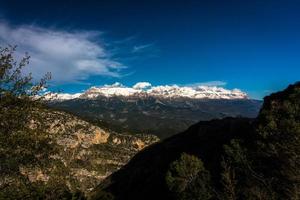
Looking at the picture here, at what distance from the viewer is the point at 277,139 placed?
5400 centimetres

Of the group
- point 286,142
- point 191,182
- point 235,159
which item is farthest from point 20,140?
point 191,182

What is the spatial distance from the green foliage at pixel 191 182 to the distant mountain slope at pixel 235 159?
12.7 inches

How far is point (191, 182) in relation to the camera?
3861 inches

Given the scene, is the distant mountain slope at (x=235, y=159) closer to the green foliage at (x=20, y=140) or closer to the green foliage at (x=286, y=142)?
the green foliage at (x=286, y=142)

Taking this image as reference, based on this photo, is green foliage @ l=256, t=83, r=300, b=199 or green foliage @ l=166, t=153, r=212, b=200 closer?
green foliage @ l=256, t=83, r=300, b=199

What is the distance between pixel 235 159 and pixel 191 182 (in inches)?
1112

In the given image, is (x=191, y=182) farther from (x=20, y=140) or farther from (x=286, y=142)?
(x=20, y=140)

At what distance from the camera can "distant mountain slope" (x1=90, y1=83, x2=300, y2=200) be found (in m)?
54.2

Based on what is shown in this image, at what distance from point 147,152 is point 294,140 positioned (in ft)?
466

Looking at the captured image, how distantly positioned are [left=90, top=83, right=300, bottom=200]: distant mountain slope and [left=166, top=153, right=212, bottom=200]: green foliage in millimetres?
322

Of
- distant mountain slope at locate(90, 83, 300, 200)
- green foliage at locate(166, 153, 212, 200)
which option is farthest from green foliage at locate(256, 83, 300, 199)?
green foliage at locate(166, 153, 212, 200)

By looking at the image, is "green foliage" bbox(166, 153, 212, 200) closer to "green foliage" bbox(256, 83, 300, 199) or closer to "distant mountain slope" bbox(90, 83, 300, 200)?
"distant mountain slope" bbox(90, 83, 300, 200)

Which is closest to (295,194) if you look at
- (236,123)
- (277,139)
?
(277,139)

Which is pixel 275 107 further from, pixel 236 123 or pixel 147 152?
pixel 147 152
